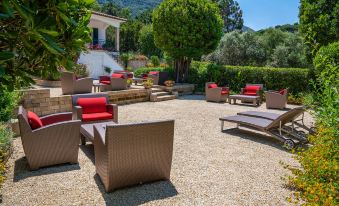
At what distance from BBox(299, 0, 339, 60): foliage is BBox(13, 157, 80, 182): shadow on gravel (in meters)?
11.1

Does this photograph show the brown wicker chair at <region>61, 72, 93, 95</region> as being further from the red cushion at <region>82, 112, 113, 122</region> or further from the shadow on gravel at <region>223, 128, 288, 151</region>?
the shadow on gravel at <region>223, 128, 288, 151</region>

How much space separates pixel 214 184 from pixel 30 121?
11.6ft

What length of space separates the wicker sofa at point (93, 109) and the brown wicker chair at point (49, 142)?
5.65 feet

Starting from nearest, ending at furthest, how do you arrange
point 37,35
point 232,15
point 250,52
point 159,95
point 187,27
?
point 37,35
point 159,95
point 187,27
point 250,52
point 232,15

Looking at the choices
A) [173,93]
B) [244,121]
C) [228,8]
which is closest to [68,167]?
[244,121]

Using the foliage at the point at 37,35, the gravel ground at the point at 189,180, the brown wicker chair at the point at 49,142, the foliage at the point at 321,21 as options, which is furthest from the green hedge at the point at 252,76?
the foliage at the point at 37,35

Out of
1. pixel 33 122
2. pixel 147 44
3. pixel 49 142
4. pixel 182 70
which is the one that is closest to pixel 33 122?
pixel 33 122

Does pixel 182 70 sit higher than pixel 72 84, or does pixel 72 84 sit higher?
pixel 182 70

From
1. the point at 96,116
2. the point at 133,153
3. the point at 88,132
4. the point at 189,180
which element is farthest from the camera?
the point at 96,116

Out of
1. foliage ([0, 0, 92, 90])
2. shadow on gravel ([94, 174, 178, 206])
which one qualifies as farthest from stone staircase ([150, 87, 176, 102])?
foliage ([0, 0, 92, 90])

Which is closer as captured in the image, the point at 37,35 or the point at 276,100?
the point at 37,35

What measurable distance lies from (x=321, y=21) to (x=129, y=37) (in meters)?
30.9

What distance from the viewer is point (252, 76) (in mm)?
15297

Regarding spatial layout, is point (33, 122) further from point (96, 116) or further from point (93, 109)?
point (93, 109)
